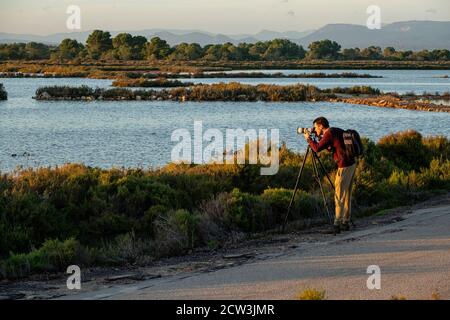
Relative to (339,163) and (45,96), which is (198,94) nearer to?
(45,96)

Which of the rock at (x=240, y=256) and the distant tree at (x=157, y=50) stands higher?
the distant tree at (x=157, y=50)

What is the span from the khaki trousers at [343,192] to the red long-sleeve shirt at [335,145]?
0.15 meters

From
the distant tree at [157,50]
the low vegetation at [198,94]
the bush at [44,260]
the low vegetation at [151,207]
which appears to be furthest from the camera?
the distant tree at [157,50]

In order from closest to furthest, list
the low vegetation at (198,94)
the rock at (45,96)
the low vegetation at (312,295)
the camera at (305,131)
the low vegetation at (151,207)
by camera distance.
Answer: the low vegetation at (312,295) < the low vegetation at (151,207) < the camera at (305,131) < the rock at (45,96) < the low vegetation at (198,94)

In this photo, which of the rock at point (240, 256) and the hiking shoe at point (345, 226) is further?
the hiking shoe at point (345, 226)

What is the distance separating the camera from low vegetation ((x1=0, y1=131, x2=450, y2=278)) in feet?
45.0

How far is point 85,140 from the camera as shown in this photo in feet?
137

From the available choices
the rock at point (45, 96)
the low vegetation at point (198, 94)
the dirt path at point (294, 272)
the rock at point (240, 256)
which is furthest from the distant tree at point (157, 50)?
the rock at point (240, 256)

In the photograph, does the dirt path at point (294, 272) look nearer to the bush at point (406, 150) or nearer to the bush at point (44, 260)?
the bush at point (44, 260)

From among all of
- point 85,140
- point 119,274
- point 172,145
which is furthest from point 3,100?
point 119,274

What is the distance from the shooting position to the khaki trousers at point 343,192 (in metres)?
15.3

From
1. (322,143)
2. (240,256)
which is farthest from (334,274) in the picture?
(322,143)
